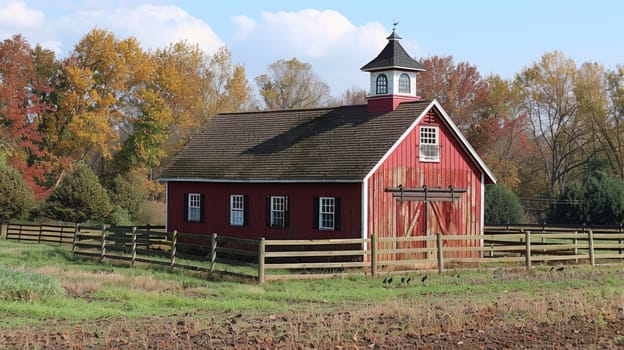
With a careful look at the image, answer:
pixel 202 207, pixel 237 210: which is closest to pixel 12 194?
pixel 202 207

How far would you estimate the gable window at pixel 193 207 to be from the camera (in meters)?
34.8

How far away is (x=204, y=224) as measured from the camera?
34438 mm

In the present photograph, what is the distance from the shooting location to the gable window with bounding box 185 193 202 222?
34.8m

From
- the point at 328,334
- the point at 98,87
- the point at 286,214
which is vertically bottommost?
the point at 328,334

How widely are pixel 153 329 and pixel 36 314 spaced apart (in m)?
3.12

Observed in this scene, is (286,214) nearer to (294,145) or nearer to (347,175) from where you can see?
(294,145)

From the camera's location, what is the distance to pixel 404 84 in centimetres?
3322

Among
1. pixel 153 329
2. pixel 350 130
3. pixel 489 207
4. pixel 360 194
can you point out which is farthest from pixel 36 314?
pixel 489 207

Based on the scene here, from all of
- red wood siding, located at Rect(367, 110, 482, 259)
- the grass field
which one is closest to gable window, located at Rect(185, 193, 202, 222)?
red wood siding, located at Rect(367, 110, 482, 259)

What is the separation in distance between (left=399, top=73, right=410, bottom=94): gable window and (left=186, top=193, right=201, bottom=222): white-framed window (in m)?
9.17

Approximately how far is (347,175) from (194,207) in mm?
8395

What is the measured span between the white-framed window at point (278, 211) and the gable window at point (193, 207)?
4.06m

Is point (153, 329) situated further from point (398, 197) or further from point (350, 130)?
point (350, 130)

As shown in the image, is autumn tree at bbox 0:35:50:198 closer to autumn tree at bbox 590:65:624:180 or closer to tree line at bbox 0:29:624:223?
tree line at bbox 0:29:624:223
